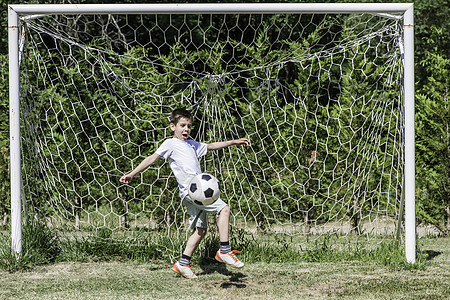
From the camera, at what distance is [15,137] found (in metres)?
4.85

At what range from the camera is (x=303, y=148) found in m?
6.87

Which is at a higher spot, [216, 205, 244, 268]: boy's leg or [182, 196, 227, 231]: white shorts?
[182, 196, 227, 231]: white shorts

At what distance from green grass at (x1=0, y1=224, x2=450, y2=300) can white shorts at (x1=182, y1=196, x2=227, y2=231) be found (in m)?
0.45

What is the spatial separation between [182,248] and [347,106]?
304cm

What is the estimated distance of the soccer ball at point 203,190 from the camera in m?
4.31

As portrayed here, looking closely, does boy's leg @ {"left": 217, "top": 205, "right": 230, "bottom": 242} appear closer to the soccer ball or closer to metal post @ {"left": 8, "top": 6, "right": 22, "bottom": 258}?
the soccer ball

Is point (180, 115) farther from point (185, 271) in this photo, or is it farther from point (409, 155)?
point (409, 155)

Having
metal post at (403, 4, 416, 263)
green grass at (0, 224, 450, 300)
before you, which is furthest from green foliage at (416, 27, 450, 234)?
metal post at (403, 4, 416, 263)

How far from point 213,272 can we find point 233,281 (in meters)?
0.38

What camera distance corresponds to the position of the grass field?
13.2ft

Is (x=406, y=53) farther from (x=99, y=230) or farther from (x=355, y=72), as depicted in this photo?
(x=99, y=230)

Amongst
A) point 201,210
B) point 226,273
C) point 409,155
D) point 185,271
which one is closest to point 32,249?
point 185,271

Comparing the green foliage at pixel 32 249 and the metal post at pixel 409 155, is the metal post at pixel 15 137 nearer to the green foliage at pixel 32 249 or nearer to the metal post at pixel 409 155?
the green foliage at pixel 32 249

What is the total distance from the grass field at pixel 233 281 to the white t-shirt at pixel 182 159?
77 cm
